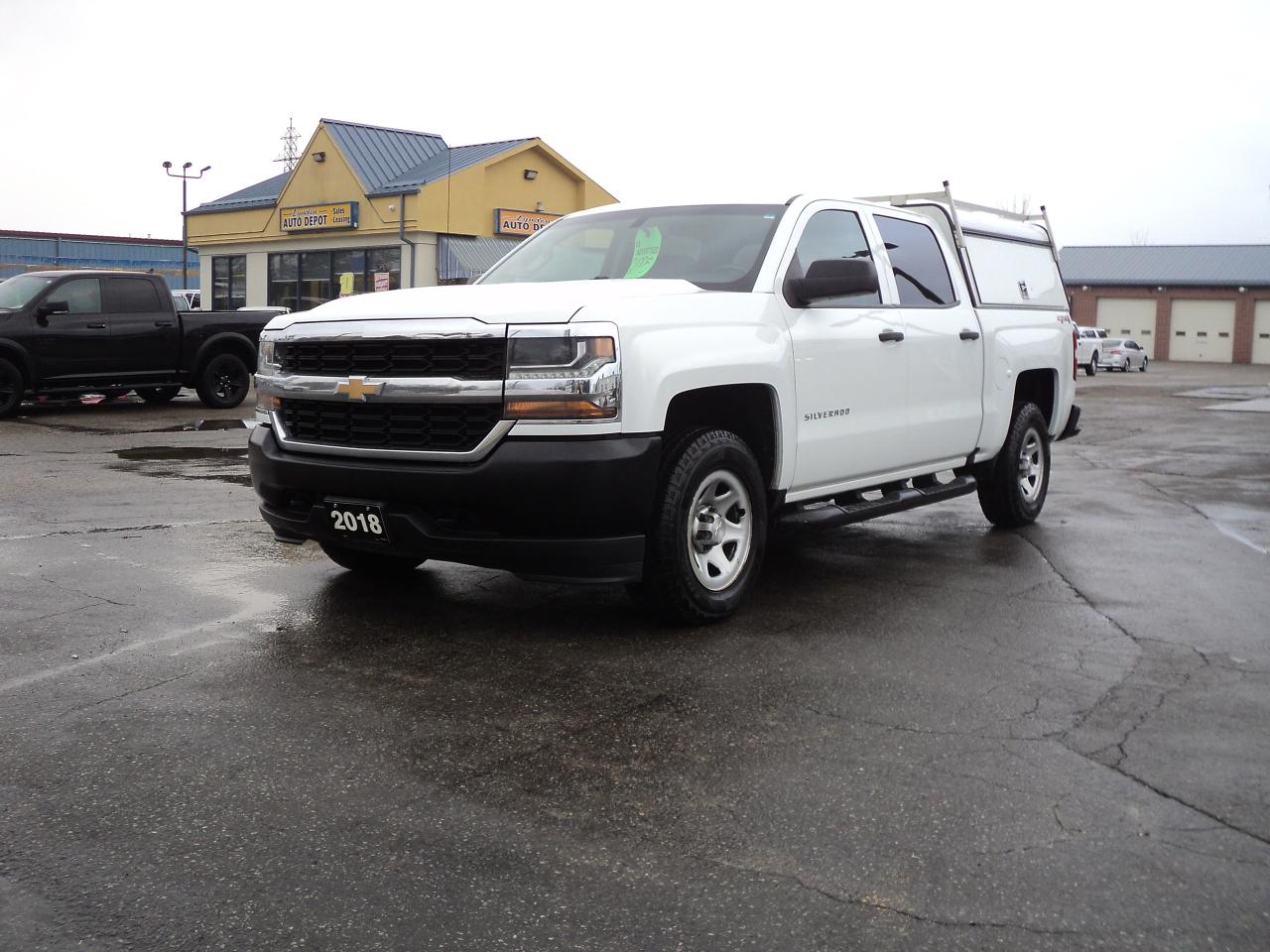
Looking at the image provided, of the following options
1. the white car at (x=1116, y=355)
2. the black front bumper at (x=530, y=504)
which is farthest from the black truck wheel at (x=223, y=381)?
the white car at (x=1116, y=355)

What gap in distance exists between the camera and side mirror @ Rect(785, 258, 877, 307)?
19.8 ft

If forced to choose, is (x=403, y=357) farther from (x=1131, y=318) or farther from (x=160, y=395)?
(x=1131, y=318)

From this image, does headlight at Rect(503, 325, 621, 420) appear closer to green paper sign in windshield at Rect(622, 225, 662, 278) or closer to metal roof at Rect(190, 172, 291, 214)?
green paper sign in windshield at Rect(622, 225, 662, 278)

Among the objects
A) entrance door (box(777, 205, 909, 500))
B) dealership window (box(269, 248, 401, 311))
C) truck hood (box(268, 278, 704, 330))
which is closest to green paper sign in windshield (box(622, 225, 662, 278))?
truck hood (box(268, 278, 704, 330))

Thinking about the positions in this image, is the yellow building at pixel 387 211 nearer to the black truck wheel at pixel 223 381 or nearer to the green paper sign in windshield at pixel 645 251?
the black truck wheel at pixel 223 381

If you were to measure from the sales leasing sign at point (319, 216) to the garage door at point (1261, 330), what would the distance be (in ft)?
159

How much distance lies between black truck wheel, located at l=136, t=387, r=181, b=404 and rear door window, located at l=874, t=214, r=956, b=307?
46.0 feet

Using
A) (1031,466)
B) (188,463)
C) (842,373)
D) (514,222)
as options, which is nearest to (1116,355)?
(514,222)

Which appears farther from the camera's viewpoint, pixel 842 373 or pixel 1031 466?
pixel 1031 466

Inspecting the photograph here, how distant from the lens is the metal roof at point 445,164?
3741 centimetres

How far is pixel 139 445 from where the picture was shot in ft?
44.4

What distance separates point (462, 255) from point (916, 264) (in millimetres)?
31576

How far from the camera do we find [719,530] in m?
5.72

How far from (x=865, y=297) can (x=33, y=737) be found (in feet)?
14.8
